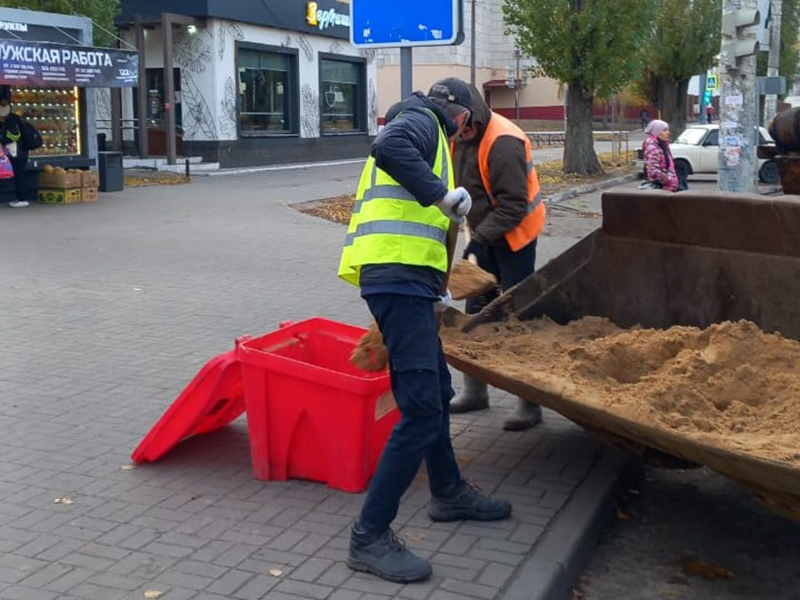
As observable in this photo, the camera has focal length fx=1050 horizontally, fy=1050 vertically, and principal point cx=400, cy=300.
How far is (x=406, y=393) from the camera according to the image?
3967 mm

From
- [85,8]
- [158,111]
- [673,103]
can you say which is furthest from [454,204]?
[673,103]

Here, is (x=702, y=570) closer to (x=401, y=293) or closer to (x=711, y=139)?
(x=401, y=293)

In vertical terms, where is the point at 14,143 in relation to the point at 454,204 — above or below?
above

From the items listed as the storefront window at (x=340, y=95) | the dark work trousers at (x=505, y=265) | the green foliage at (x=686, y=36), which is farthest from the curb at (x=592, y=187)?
the dark work trousers at (x=505, y=265)

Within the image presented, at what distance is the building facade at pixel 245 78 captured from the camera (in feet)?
86.2

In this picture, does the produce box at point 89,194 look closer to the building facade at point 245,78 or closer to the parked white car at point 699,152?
the building facade at point 245,78

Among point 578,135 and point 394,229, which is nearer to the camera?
point 394,229

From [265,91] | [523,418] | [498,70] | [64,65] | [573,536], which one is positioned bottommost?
[573,536]

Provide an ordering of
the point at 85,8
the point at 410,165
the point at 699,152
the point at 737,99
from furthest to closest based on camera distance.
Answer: the point at 699,152 → the point at 85,8 → the point at 737,99 → the point at 410,165

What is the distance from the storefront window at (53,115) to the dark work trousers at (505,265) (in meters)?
14.1

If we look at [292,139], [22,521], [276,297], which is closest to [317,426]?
[22,521]

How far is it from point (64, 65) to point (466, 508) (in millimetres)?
15034

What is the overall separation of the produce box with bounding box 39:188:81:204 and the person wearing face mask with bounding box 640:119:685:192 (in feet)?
33.7

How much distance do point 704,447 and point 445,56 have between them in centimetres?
5571
